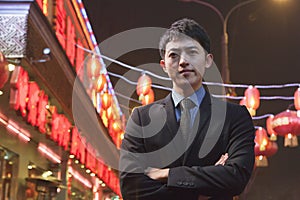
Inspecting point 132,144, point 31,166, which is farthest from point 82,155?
point 132,144

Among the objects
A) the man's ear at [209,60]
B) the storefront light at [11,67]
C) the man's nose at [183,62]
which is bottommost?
the man's nose at [183,62]

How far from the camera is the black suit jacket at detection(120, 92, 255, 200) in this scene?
2230 millimetres

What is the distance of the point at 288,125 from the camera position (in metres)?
13.7

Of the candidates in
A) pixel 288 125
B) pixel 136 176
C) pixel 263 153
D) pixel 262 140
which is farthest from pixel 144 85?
pixel 136 176

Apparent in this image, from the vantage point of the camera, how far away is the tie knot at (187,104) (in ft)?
7.84

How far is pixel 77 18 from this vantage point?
1497 centimetres

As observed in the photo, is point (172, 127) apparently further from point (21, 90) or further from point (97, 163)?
point (97, 163)

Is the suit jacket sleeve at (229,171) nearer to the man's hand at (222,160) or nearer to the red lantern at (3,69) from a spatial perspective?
the man's hand at (222,160)

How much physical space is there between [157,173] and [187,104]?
0.34m

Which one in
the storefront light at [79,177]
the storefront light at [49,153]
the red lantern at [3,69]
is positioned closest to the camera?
the red lantern at [3,69]

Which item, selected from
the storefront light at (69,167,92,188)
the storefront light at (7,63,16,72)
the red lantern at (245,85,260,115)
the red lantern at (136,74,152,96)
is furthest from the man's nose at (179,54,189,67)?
the storefront light at (69,167,92,188)

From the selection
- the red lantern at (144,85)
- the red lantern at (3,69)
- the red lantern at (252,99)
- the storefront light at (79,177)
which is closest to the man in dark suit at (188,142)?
the red lantern at (3,69)

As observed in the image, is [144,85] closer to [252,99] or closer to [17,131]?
[252,99]

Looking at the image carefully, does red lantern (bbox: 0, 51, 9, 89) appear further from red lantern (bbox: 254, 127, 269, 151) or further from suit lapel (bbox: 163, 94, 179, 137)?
red lantern (bbox: 254, 127, 269, 151)
